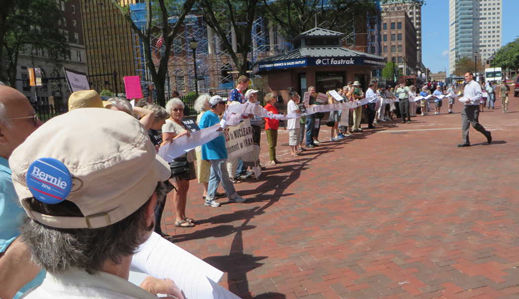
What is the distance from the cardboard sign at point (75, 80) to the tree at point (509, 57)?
101 meters

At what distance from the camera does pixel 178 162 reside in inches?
219

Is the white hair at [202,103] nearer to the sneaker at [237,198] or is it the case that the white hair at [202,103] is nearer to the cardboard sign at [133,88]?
the cardboard sign at [133,88]

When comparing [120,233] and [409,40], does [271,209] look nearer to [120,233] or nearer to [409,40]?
[120,233]

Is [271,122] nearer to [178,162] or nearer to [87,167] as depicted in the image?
[178,162]

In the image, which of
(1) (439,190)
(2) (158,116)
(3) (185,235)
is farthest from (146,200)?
(1) (439,190)

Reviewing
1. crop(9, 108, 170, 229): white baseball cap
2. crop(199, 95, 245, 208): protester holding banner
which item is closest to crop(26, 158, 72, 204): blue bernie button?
crop(9, 108, 170, 229): white baseball cap

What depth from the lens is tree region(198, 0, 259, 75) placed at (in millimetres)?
20406

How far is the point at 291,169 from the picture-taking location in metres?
9.57

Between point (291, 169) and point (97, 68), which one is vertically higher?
point (97, 68)

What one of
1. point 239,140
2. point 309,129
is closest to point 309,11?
Answer: point 309,129

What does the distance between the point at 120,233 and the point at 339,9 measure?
3181cm

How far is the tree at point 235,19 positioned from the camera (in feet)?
66.9

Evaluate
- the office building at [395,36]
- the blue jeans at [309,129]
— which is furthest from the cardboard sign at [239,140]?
the office building at [395,36]

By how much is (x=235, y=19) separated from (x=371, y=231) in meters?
31.2
